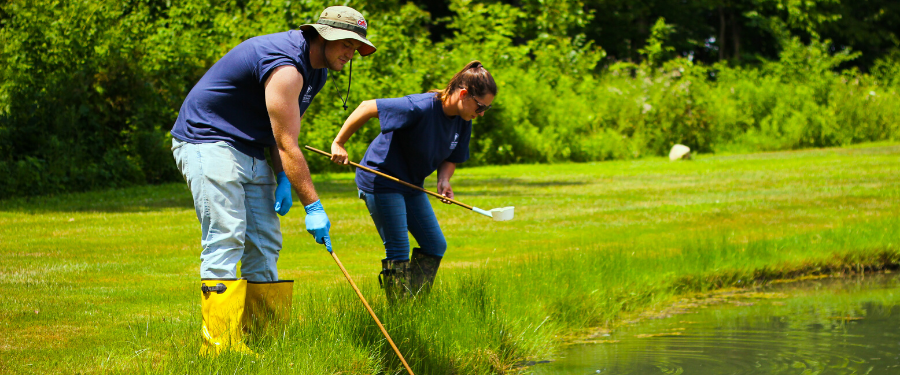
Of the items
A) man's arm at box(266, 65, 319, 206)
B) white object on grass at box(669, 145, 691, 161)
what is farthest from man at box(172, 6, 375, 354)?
white object on grass at box(669, 145, 691, 161)

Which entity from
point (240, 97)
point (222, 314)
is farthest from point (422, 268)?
point (240, 97)

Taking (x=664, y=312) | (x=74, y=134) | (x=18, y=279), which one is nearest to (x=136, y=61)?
(x=74, y=134)

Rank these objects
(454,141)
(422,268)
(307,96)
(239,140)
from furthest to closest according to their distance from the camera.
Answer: (422,268) → (454,141) → (307,96) → (239,140)

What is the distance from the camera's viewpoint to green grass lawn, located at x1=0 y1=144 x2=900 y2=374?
4910 mm

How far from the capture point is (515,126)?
2222cm

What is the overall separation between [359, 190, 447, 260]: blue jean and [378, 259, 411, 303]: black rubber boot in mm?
39

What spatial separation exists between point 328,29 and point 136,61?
14.2 meters

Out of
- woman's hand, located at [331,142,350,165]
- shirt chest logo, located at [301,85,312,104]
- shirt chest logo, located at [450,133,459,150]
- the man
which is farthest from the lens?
shirt chest logo, located at [450,133,459,150]

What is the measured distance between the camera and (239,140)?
4.39m

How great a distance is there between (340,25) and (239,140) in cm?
74

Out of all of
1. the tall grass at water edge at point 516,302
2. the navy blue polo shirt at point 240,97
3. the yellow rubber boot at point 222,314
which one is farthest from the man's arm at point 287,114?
the tall grass at water edge at point 516,302

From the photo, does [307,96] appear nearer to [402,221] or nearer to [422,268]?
→ [402,221]

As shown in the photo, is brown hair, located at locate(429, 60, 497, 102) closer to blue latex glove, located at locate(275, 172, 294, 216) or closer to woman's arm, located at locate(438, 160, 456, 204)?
woman's arm, located at locate(438, 160, 456, 204)

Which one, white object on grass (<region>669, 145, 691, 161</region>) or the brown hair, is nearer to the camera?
the brown hair
